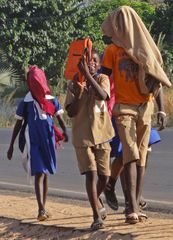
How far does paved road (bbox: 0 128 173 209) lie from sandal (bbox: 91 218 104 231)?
1.74 meters

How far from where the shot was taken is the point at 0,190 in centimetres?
1030

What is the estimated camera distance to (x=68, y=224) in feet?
23.7

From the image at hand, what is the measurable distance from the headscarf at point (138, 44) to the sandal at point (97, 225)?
46.8 inches

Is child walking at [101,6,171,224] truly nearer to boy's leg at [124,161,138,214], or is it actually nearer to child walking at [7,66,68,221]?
boy's leg at [124,161,138,214]

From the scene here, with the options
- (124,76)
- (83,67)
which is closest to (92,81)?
(83,67)

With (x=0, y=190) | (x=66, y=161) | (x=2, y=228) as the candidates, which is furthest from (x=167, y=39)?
(x=2, y=228)

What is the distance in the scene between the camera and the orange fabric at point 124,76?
6.75 m

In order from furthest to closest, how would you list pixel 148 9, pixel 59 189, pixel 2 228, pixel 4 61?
pixel 148 9, pixel 4 61, pixel 59 189, pixel 2 228

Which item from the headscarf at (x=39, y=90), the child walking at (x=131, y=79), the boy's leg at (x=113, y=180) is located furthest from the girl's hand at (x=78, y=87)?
the boy's leg at (x=113, y=180)

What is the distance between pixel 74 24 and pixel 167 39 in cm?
444

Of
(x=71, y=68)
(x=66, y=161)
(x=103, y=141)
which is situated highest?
(x=71, y=68)

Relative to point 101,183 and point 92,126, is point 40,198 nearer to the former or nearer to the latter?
point 101,183

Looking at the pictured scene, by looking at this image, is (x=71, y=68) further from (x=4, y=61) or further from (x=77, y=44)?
(x=4, y=61)

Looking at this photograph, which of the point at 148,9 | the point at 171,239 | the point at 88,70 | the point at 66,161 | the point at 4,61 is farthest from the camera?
the point at 148,9
